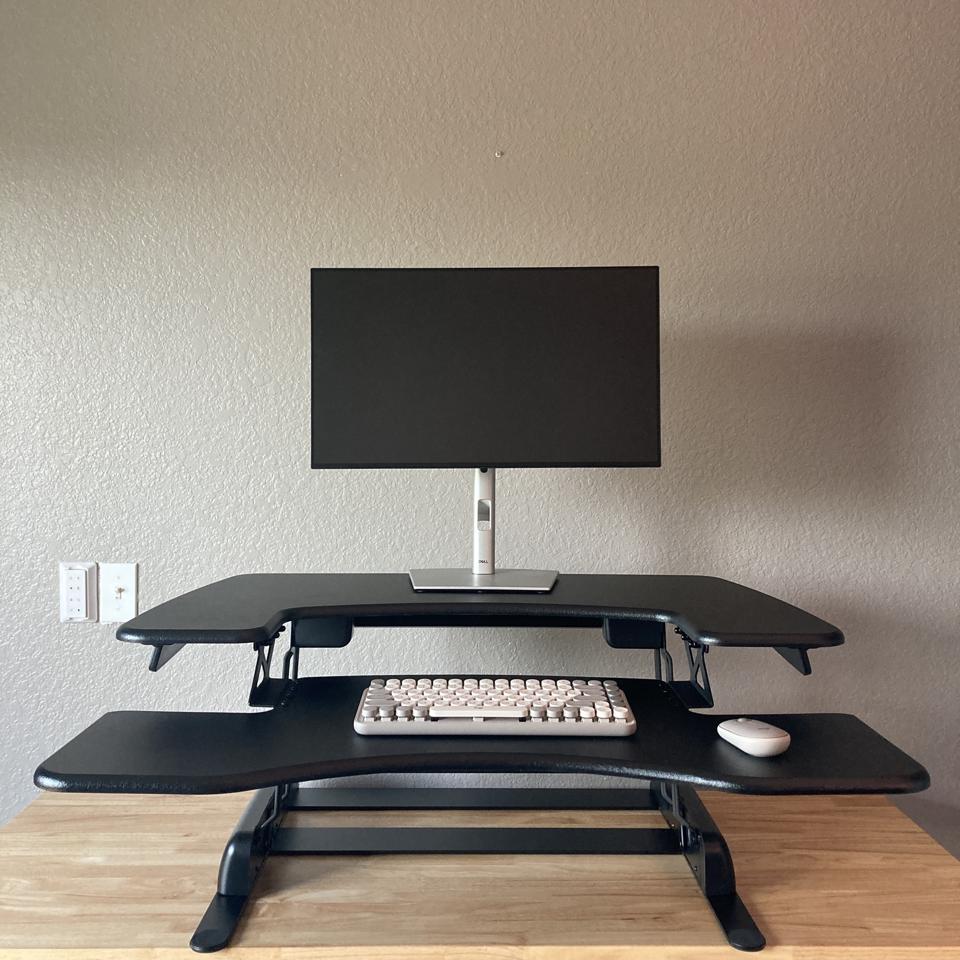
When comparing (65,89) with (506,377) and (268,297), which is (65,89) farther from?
(506,377)

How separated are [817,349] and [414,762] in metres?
1.06

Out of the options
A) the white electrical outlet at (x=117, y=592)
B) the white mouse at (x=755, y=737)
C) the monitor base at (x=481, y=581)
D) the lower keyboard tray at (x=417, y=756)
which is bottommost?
the lower keyboard tray at (x=417, y=756)

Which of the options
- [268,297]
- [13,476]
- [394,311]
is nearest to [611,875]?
[394,311]

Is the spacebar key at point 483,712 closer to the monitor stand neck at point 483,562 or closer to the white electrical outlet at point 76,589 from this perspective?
the monitor stand neck at point 483,562

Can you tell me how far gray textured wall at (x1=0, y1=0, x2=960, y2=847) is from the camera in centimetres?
156

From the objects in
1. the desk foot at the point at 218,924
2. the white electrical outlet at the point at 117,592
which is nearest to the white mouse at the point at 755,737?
the desk foot at the point at 218,924

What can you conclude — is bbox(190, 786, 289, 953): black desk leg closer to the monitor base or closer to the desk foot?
the desk foot

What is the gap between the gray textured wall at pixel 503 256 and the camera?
61.4 inches

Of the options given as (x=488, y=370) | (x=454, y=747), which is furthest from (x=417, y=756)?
(x=488, y=370)

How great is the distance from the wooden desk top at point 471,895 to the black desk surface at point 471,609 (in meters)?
0.32

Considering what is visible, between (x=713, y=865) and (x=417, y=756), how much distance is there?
0.40 m

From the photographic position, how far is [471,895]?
1.08m

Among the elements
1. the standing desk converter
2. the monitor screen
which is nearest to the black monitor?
the monitor screen

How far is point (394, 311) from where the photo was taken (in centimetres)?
134
